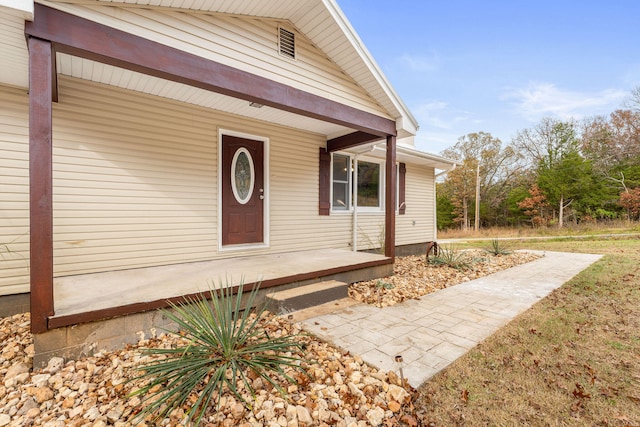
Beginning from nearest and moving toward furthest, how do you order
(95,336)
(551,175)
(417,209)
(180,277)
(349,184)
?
(95,336) < (180,277) < (349,184) < (417,209) < (551,175)

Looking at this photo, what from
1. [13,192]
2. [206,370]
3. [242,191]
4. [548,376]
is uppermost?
[242,191]

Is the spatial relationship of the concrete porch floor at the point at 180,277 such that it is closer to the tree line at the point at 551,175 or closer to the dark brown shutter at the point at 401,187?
the dark brown shutter at the point at 401,187

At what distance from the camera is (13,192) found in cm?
308

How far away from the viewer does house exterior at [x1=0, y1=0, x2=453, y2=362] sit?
2.18 metres

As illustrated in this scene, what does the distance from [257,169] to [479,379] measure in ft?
13.2

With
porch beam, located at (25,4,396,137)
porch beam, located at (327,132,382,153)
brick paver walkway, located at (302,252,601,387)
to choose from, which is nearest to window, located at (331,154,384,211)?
porch beam, located at (327,132,382,153)

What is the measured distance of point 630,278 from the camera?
493 centimetres

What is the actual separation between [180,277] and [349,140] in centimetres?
361

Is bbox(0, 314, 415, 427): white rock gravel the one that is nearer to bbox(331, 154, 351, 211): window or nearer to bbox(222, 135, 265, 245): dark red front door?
bbox(222, 135, 265, 245): dark red front door

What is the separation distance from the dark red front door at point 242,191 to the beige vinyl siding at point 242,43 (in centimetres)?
158

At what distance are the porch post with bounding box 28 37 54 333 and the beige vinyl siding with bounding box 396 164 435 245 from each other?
669 centimetres

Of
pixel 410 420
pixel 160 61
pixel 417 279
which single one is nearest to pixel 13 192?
pixel 160 61

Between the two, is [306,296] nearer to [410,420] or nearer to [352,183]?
[410,420]

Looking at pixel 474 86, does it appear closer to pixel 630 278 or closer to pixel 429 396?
pixel 630 278
